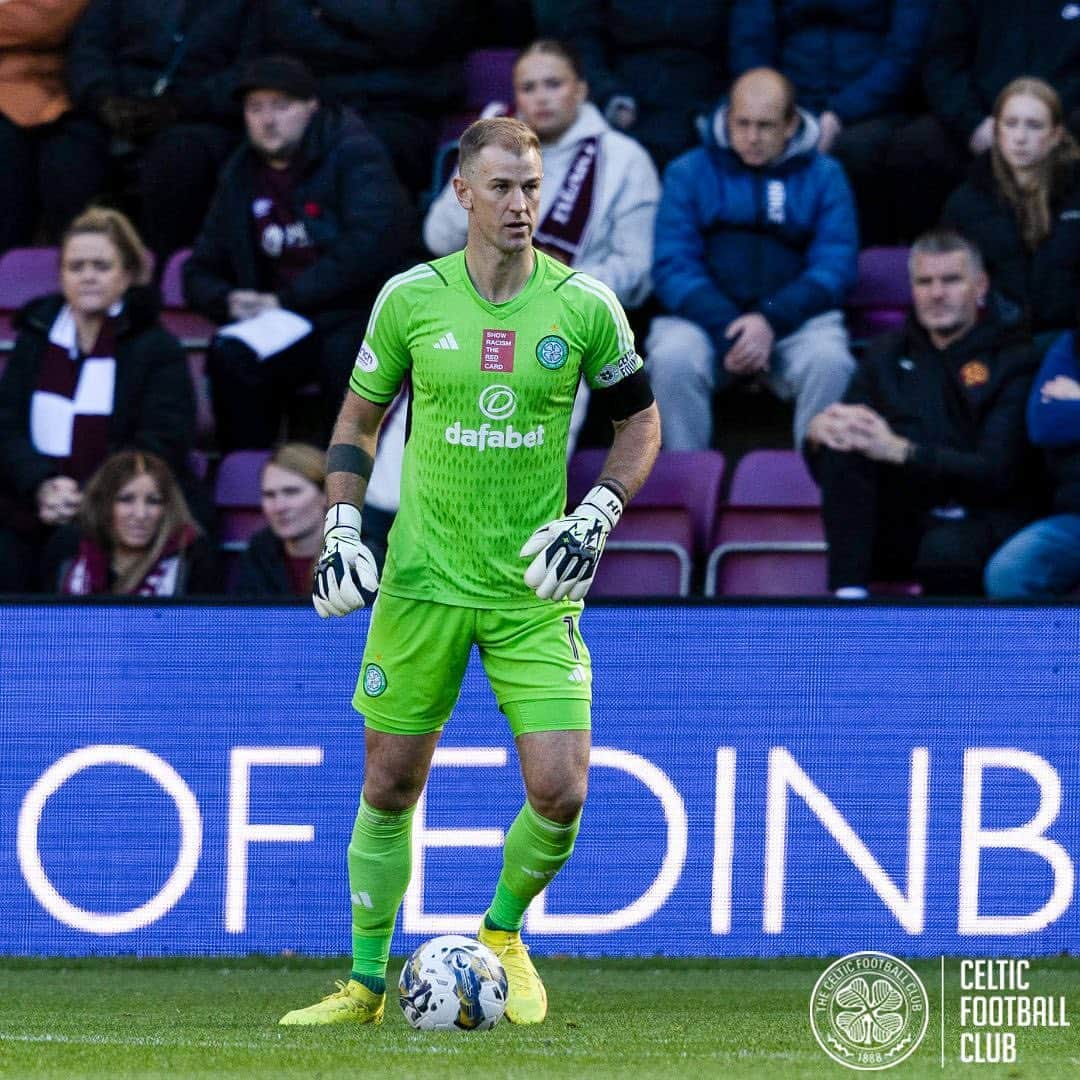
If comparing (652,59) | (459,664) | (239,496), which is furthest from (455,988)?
(652,59)

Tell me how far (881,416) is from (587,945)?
8.03 feet

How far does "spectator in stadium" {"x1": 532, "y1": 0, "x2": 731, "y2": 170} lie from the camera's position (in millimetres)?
9938

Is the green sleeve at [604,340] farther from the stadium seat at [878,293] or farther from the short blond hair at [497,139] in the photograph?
the stadium seat at [878,293]

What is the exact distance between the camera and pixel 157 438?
8828 mm

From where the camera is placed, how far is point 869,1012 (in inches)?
223

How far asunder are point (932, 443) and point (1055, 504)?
19.8 inches

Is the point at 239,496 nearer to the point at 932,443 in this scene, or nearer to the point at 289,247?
the point at 289,247

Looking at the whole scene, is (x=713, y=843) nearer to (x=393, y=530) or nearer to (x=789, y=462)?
(x=393, y=530)

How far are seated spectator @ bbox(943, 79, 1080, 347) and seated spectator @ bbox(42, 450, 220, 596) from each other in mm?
3272

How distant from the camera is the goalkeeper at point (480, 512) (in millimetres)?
5594

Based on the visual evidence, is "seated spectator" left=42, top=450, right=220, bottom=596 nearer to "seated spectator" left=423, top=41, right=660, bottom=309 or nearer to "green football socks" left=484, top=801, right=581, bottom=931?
"seated spectator" left=423, top=41, right=660, bottom=309

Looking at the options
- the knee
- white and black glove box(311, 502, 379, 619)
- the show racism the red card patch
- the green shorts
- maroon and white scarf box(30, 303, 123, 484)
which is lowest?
the knee

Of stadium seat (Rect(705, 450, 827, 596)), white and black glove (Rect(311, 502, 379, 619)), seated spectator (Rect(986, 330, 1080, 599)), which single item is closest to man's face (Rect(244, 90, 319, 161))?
stadium seat (Rect(705, 450, 827, 596))

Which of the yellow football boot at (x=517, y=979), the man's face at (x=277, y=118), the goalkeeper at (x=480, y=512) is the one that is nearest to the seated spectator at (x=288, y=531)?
the man's face at (x=277, y=118)
